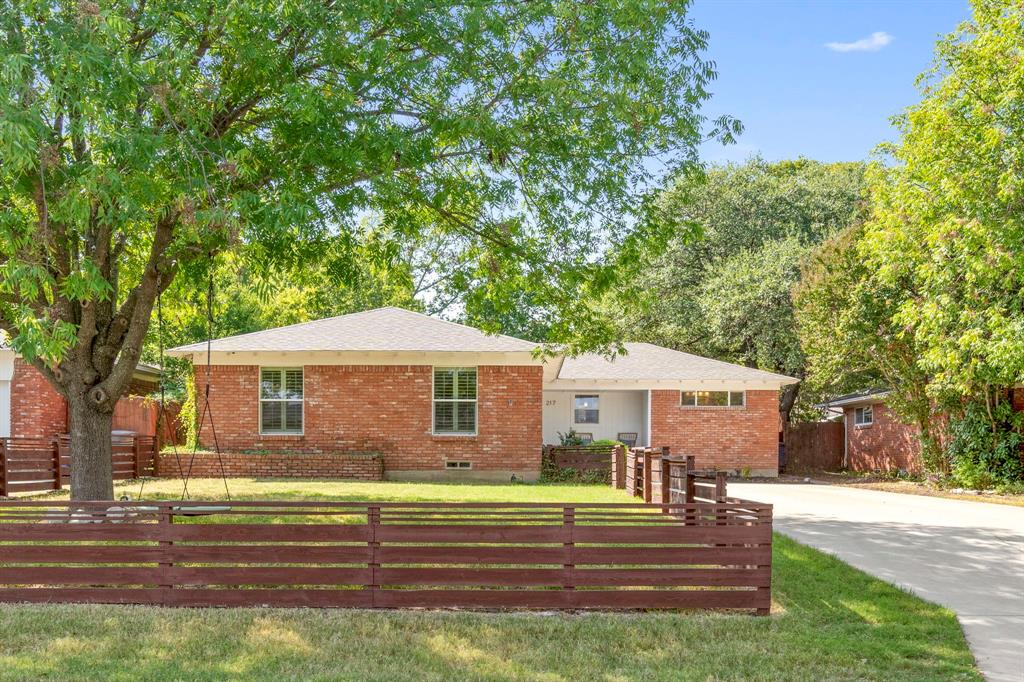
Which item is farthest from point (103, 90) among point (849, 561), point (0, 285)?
point (849, 561)

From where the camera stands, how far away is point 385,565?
803 centimetres

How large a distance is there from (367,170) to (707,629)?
5535 millimetres

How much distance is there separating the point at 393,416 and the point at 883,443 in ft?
52.6

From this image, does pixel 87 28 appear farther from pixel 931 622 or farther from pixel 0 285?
pixel 931 622

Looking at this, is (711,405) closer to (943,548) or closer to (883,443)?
(883,443)

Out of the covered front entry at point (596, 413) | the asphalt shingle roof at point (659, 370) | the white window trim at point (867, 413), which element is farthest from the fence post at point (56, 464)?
the white window trim at point (867, 413)

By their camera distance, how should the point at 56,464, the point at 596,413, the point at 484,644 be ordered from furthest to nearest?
the point at 596,413
the point at 56,464
the point at 484,644

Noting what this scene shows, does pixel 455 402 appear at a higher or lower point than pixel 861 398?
higher

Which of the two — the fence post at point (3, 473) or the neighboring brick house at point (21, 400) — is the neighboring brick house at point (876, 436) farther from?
the neighboring brick house at point (21, 400)

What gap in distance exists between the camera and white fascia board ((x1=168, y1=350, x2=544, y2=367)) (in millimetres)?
21531

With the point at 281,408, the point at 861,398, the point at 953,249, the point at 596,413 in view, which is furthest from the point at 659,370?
the point at 281,408

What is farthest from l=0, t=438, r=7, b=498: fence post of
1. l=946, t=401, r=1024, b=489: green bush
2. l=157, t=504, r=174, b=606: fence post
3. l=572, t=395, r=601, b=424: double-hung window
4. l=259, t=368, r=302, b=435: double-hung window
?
l=946, t=401, r=1024, b=489: green bush

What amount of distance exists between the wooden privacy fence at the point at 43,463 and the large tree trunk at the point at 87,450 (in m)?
4.06

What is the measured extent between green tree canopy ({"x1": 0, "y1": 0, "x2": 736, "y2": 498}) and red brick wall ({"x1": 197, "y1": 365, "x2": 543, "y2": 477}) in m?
8.99
